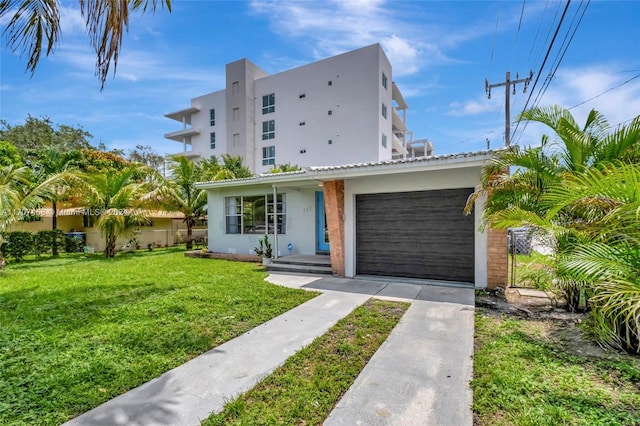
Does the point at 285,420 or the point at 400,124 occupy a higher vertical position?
the point at 400,124

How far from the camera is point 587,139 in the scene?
224 inches

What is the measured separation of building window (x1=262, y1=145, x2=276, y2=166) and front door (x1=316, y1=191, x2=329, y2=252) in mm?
22057

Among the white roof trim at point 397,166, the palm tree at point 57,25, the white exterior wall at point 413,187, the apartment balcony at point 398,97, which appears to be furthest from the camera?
the apartment balcony at point 398,97

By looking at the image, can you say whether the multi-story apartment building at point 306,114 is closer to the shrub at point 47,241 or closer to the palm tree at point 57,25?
the shrub at point 47,241

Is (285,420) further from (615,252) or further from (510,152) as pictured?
(510,152)

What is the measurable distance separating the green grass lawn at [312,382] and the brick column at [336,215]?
438 centimetres

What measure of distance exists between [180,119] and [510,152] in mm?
44596

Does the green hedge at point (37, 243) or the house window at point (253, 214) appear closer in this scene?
the house window at point (253, 214)

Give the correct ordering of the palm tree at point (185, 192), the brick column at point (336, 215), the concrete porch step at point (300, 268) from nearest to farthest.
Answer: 1. the brick column at point (336, 215)
2. the concrete porch step at point (300, 268)
3. the palm tree at point (185, 192)

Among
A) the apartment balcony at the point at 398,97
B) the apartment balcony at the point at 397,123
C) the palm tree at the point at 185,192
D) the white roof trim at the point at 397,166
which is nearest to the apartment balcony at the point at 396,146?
the apartment balcony at the point at 397,123

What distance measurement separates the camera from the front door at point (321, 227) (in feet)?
39.7

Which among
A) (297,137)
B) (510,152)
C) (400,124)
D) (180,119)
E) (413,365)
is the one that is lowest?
(413,365)

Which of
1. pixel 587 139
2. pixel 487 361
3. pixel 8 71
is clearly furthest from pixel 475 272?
pixel 8 71

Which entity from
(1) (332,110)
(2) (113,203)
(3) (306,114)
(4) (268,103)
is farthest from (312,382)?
(4) (268,103)
